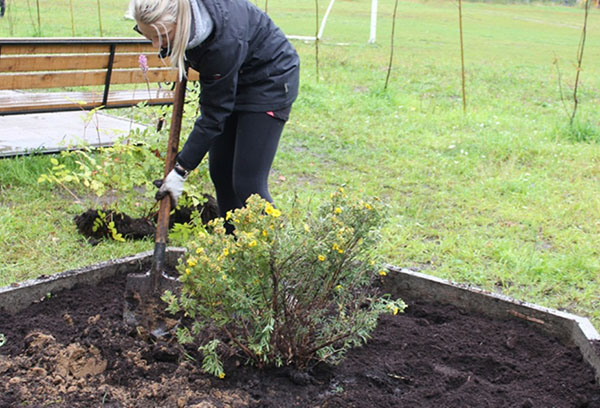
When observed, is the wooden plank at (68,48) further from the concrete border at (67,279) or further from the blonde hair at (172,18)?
the blonde hair at (172,18)

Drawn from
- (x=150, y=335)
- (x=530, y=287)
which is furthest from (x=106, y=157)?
(x=530, y=287)

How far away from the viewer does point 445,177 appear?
6.47 m

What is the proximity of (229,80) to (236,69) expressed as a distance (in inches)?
2.2

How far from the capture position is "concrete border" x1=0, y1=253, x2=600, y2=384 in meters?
3.29

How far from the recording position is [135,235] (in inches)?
182

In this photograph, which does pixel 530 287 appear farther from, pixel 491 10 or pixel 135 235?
pixel 491 10

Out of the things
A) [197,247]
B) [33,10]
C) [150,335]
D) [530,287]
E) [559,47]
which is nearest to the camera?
[197,247]

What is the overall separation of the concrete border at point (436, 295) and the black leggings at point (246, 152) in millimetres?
536

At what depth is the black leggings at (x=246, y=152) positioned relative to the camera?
343 centimetres

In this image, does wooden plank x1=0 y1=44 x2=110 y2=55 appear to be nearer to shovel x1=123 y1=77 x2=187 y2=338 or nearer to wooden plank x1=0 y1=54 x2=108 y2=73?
wooden plank x1=0 y1=54 x2=108 y2=73

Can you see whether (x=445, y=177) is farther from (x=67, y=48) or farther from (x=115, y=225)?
(x=67, y=48)

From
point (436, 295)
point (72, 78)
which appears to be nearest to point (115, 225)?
point (72, 78)

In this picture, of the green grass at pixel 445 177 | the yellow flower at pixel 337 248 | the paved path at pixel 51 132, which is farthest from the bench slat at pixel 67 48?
the yellow flower at pixel 337 248

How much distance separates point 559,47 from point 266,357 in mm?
19746
